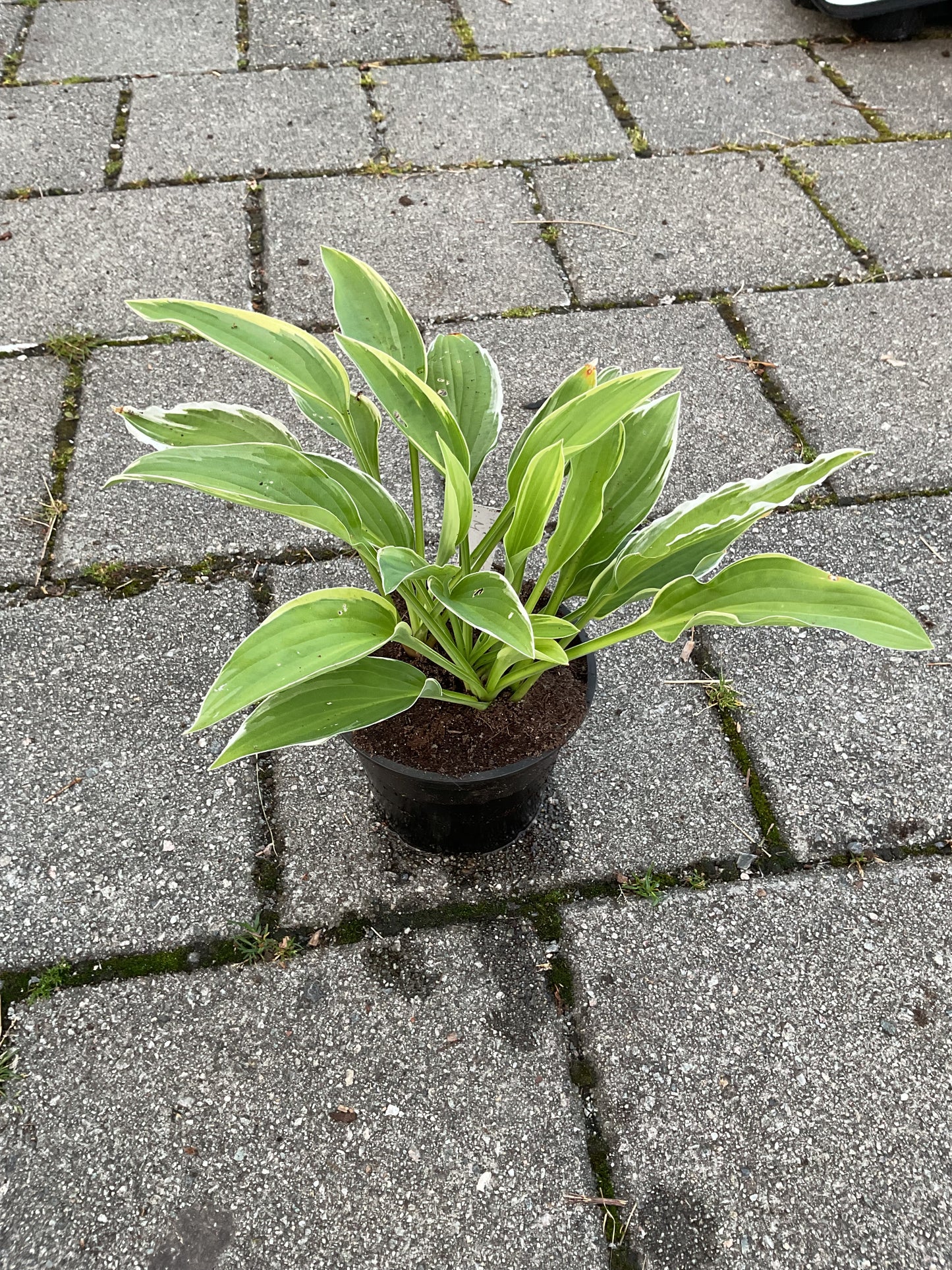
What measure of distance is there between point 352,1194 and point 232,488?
0.86m

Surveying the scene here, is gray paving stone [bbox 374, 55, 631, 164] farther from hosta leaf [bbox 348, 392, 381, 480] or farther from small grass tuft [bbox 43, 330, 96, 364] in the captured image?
hosta leaf [bbox 348, 392, 381, 480]

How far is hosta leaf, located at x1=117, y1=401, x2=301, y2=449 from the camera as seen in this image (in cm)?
105

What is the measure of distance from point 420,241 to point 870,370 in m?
1.18

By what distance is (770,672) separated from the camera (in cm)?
160

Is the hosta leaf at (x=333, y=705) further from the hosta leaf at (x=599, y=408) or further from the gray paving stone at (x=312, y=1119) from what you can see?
the gray paving stone at (x=312, y=1119)

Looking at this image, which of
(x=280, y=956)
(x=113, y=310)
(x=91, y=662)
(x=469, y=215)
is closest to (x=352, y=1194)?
(x=280, y=956)

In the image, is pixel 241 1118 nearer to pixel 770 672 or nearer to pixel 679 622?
pixel 679 622

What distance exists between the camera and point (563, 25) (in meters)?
3.10

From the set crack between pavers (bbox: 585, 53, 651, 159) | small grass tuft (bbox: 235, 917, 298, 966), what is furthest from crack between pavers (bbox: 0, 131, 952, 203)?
small grass tuft (bbox: 235, 917, 298, 966)

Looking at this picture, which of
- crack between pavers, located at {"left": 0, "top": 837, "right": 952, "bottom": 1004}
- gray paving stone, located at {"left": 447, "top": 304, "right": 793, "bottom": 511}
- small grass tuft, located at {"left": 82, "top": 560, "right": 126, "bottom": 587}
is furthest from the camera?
gray paving stone, located at {"left": 447, "top": 304, "right": 793, "bottom": 511}

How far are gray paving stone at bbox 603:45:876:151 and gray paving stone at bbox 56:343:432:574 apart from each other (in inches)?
59.8

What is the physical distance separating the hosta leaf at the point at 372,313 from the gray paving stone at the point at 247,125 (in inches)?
67.8

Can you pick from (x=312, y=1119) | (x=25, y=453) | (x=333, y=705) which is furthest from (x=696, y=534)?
(x=25, y=453)

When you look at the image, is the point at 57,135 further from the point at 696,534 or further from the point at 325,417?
the point at 696,534
